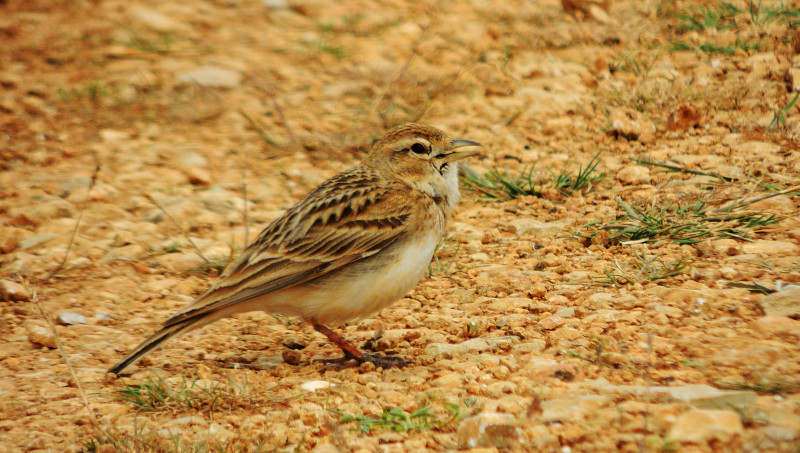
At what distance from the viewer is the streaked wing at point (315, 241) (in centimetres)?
427

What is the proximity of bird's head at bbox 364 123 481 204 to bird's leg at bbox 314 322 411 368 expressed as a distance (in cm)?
114

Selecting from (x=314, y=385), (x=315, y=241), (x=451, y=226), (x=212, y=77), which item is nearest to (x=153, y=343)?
(x=314, y=385)

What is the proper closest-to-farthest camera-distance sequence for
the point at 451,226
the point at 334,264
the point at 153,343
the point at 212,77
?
the point at 153,343
the point at 334,264
the point at 451,226
the point at 212,77

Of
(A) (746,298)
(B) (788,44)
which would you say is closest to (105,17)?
(B) (788,44)

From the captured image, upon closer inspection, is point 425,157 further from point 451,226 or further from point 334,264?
point 451,226

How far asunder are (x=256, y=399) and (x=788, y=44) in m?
6.17

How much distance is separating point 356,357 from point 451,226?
2038mm

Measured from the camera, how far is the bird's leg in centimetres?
435

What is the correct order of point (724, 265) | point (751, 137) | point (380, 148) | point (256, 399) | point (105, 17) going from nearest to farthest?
point (256, 399), point (724, 265), point (380, 148), point (751, 137), point (105, 17)

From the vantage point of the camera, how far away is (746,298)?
421 centimetres

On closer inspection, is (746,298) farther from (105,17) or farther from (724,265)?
(105,17)

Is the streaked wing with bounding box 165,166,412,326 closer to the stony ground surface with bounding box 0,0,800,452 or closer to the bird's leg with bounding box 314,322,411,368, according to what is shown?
the bird's leg with bounding box 314,322,411,368

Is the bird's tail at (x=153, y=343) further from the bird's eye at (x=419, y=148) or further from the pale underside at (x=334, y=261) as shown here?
the bird's eye at (x=419, y=148)

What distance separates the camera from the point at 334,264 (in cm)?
441
